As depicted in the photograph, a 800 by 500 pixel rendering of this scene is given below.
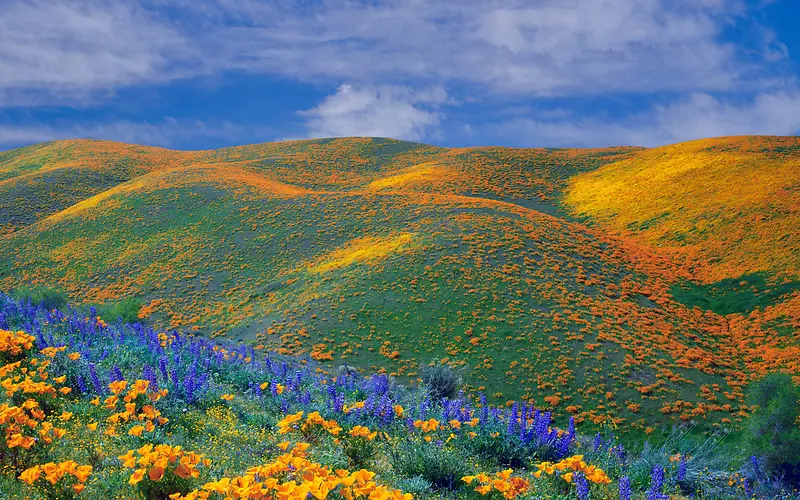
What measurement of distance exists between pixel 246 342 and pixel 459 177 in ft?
153

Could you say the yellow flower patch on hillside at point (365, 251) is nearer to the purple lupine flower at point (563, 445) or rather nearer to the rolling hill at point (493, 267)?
the rolling hill at point (493, 267)

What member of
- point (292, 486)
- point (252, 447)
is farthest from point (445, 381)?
point (292, 486)

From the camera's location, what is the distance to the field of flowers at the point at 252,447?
188 inches

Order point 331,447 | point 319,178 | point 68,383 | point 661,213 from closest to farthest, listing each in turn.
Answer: point 331,447 → point 68,383 → point 661,213 → point 319,178

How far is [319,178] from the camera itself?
83500mm

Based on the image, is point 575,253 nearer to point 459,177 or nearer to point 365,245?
point 365,245

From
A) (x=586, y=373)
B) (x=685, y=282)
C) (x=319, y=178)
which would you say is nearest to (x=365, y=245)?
(x=586, y=373)

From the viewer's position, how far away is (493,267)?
3650cm

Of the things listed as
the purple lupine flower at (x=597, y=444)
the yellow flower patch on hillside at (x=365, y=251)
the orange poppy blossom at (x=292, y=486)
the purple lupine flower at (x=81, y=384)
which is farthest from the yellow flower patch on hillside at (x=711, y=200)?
the purple lupine flower at (x=81, y=384)

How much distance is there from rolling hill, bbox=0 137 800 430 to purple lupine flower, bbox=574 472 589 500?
61.0 ft

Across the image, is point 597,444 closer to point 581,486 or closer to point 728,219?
point 581,486

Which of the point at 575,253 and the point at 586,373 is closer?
the point at 586,373

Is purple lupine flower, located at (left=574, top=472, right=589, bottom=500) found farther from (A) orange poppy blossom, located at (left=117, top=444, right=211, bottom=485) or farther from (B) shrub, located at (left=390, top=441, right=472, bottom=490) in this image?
(A) orange poppy blossom, located at (left=117, top=444, right=211, bottom=485)

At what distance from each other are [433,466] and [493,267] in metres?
30.7
